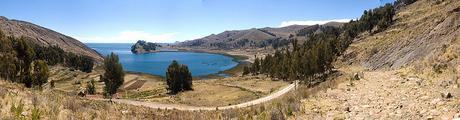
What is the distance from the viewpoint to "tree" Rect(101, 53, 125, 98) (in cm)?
8725

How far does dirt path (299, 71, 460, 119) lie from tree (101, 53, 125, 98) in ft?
242

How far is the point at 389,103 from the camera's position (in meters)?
15.8

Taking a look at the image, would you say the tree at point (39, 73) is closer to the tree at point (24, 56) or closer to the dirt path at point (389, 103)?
the tree at point (24, 56)

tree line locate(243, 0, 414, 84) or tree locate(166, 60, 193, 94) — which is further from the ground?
tree line locate(243, 0, 414, 84)

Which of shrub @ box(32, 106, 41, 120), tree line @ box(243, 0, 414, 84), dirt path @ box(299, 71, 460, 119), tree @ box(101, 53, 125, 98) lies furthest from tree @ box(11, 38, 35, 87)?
dirt path @ box(299, 71, 460, 119)

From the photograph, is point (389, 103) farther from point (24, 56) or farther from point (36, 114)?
point (24, 56)

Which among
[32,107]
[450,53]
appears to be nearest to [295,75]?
[450,53]

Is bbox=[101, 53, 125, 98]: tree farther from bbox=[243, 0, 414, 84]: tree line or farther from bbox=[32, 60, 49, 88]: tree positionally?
bbox=[243, 0, 414, 84]: tree line

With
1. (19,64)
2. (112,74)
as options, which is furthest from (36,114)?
(112,74)

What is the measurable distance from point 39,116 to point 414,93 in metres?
15.5

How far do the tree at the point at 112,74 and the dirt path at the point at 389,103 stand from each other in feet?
242

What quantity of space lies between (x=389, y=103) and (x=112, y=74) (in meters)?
81.2

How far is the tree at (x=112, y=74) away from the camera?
87250 millimetres

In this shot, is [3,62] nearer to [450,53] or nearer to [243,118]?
[243,118]
